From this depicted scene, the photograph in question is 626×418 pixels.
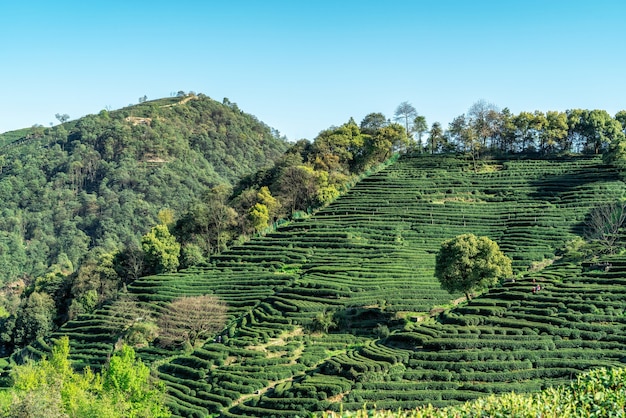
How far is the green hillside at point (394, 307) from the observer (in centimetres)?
3222

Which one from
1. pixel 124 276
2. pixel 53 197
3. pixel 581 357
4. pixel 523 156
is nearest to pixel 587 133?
pixel 523 156

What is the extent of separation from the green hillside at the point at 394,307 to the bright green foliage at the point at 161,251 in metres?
3.90

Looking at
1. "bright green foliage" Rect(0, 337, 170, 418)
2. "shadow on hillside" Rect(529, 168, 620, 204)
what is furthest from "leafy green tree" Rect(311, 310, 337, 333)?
"shadow on hillside" Rect(529, 168, 620, 204)

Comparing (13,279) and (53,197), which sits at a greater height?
(53,197)

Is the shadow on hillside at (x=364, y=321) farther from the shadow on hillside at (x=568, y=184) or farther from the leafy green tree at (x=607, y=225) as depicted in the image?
the shadow on hillside at (x=568, y=184)

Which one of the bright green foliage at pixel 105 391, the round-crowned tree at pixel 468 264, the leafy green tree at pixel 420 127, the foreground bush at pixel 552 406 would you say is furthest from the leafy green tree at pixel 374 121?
the foreground bush at pixel 552 406

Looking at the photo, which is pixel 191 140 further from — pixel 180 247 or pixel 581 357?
pixel 581 357

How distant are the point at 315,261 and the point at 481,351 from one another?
1007 inches

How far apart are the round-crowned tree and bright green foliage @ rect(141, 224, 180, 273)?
31479 mm

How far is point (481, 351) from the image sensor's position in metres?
33.3

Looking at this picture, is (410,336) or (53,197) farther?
(53,197)

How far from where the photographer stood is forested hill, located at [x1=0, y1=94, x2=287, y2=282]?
124188mm

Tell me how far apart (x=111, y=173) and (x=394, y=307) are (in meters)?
113

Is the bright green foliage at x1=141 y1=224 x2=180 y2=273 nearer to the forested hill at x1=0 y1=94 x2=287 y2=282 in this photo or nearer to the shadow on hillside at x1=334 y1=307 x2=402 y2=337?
the shadow on hillside at x1=334 y1=307 x2=402 y2=337
